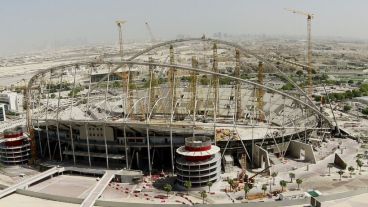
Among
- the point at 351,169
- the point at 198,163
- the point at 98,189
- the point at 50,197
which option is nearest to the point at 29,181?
the point at 50,197

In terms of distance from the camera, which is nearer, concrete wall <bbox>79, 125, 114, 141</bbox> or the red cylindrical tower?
the red cylindrical tower

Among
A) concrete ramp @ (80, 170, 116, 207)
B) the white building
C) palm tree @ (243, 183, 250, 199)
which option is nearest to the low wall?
concrete ramp @ (80, 170, 116, 207)

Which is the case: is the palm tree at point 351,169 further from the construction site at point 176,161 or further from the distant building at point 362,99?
the distant building at point 362,99

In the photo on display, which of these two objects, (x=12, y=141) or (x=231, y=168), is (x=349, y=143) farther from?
(x=12, y=141)

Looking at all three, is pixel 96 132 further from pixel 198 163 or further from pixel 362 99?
pixel 362 99

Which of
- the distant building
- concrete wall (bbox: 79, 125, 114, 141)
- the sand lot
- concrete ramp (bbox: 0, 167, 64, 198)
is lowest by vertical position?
the sand lot

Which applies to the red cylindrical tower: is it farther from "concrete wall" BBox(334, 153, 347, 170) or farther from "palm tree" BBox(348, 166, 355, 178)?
"concrete wall" BBox(334, 153, 347, 170)

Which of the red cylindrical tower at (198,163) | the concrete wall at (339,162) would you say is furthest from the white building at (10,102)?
the concrete wall at (339,162)
